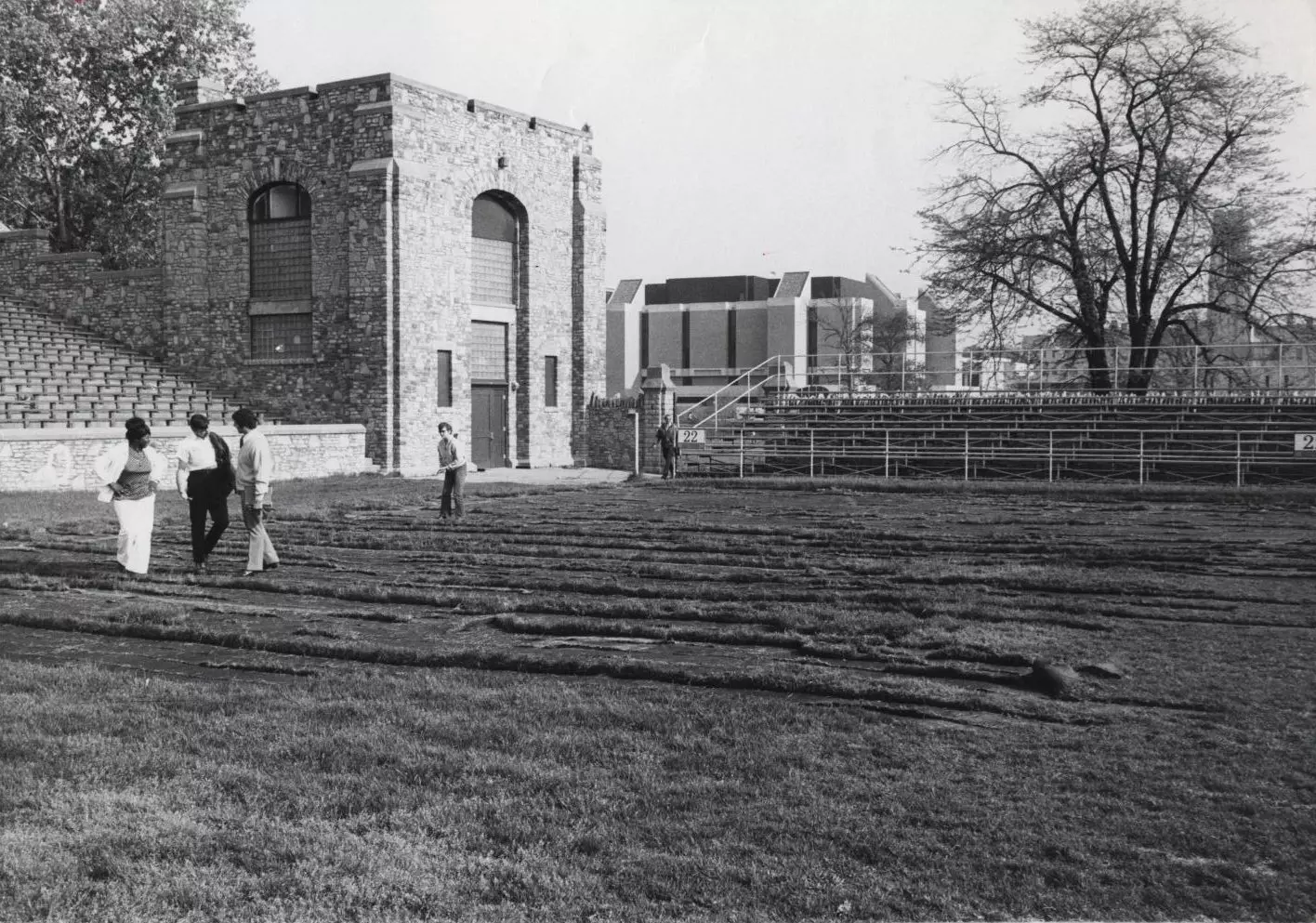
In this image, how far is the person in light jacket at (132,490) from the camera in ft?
40.2

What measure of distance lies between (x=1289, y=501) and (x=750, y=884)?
21199 millimetres

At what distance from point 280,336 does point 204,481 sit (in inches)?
813

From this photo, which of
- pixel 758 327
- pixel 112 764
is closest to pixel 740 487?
pixel 112 764

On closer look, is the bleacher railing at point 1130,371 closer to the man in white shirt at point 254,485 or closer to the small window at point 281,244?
the small window at point 281,244

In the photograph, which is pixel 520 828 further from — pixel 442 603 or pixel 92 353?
pixel 92 353

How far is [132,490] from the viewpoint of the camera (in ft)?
40.5

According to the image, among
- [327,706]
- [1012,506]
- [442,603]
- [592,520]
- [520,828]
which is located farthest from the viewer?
[1012,506]

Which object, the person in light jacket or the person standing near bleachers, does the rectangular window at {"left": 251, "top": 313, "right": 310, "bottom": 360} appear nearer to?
the person standing near bleachers

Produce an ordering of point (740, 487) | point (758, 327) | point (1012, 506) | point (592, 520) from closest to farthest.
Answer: point (592, 520), point (1012, 506), point (740, 487), point (758, 327)

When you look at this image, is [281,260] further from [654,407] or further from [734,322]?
[734,322]

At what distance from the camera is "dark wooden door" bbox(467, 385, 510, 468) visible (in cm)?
3372

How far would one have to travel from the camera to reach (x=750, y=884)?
436 cm

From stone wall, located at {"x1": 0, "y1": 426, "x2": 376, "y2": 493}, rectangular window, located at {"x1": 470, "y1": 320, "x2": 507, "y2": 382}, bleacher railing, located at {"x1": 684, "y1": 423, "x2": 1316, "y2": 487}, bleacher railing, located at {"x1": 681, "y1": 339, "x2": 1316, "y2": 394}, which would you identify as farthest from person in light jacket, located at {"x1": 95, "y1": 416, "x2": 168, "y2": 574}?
rectangular window, located at {"x1": 470, "y1": 320, "x2": 507, "y2": 382}

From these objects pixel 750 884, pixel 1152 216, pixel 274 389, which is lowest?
pixel 750 884
